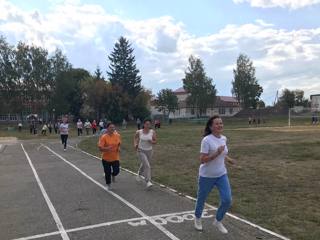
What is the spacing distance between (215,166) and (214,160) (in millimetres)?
99

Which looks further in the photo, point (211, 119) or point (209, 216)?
point (209, 216)

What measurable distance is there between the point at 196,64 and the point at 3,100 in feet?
119

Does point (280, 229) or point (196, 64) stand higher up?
point (196, 64)

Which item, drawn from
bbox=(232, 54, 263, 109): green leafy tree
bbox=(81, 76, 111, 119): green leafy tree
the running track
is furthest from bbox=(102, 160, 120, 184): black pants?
bbox=(232, 54, 263, 109): green leafy tree

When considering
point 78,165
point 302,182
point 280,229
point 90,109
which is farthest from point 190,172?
point 90,109

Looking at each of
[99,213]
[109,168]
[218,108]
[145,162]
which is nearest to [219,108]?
[218,108]

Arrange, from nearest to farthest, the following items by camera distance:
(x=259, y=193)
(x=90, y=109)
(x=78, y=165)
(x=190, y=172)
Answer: (x=259, y=193), (x=190, y=172), (x=78, y=165), (x=90, y=109)

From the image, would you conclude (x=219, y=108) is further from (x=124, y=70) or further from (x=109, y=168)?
(x=109, y=168)

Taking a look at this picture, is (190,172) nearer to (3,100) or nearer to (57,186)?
(57,186)

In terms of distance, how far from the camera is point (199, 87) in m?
101

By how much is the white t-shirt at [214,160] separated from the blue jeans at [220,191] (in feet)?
0.28

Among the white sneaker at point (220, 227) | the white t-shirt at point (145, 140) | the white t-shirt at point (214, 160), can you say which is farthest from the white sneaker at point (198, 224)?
the white t-shirt at point (145, 140)

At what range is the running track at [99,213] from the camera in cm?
778

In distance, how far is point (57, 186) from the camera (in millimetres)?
13391
